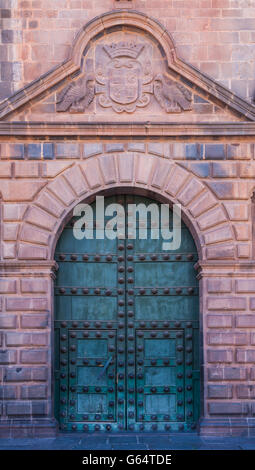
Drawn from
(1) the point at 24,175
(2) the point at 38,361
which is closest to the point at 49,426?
(2) the point at 38,361

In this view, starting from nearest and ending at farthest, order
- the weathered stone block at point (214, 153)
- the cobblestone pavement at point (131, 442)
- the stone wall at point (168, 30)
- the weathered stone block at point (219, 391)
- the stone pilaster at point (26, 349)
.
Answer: the cobblestone pavement at point (131, 442), the stone pilaster at point (26, 349), the weathered stone block at point (219, 391), the weathered stone block at point (214, 153), the stone wall at point (168, 30)

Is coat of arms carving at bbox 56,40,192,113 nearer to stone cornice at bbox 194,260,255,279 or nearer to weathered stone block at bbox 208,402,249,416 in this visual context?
stone cornice at bbox 194,260,255,279

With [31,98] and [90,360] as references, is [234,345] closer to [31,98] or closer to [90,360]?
[90,360]

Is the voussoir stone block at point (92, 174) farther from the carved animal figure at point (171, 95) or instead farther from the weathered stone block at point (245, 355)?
the weathered stone block at point (245, 355)

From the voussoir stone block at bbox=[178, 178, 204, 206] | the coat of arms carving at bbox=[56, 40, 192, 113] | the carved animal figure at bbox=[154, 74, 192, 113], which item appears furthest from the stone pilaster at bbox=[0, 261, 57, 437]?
the carved animal figure at bbox=[154, 74, 192, 113]

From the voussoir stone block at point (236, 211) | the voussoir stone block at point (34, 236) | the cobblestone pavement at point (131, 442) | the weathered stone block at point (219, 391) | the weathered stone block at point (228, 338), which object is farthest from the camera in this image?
the voussoir stone block at point (236, 211)

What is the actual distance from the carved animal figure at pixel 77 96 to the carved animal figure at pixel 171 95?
97 cm

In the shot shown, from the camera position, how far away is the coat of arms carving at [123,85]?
37.1 feet

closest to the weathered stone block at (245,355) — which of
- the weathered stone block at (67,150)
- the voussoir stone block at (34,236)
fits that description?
the voussoir stone block at (34,236)

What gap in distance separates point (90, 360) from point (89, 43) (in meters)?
4.64

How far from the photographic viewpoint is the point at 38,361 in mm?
10797
